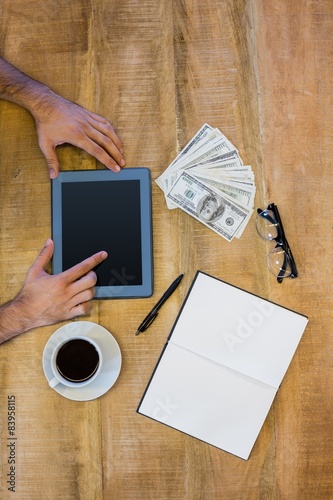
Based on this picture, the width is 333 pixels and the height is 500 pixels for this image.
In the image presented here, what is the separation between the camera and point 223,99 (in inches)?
53.0

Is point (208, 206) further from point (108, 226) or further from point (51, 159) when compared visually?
point (51, 159)

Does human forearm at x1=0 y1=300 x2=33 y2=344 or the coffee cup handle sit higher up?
human forearm at x1=0 y1=300 x2=33 y2=344

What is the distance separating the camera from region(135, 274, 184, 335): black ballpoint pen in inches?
50.8

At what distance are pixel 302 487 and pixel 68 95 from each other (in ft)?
3.55

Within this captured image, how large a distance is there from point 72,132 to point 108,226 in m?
0.25

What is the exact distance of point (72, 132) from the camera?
1.33 meters

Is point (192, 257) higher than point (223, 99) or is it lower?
lower

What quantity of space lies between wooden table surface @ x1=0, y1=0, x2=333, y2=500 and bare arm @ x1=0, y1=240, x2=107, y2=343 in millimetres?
31

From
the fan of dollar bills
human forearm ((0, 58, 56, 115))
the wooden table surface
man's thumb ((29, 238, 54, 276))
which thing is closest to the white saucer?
the wooden table surface

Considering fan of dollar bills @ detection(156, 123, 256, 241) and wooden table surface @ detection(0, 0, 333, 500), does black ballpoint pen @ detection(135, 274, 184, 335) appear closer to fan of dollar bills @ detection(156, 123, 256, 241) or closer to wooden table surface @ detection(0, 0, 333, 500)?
wooden table surface @ detection(0, 0, 333, 500)

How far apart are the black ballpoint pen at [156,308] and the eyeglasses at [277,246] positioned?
226 mm

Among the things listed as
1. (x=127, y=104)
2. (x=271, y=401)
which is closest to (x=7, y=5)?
(x=127, y=104)

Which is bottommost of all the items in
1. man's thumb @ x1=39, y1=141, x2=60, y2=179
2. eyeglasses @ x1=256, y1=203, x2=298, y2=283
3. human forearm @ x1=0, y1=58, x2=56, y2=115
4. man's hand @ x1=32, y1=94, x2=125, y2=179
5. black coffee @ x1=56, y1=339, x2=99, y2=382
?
black coffee @ x1=56, y1=339, x2=99, y2=382

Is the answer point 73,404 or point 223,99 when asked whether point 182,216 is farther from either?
point 73,404
